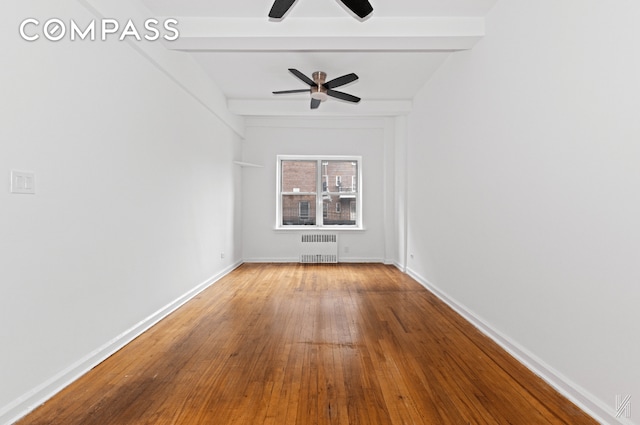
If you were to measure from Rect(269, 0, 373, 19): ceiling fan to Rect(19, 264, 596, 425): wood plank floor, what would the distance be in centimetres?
265

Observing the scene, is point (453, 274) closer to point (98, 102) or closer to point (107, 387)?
point (107, 387)

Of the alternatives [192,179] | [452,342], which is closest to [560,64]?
[452,342]

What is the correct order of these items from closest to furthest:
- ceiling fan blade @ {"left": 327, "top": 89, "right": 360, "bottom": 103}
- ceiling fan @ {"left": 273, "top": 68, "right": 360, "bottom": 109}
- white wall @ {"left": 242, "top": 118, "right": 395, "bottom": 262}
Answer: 1. ceiling fan @ {"left": 273, "top": 68, "right": 360, "bottom": 109}
2. ceiling fan blade @ {"left": 327, "top": 89, "right": 360, "bottom": 103}
3. white wall @ {"left": 242, "top": 118, "right": 395, "bottom": 262}

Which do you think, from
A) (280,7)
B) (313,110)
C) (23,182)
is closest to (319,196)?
(313,110)

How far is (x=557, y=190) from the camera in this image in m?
2.22

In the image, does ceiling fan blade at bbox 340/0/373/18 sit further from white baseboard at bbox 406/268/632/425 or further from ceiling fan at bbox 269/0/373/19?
white baseboard at bbox 406/268/632/425

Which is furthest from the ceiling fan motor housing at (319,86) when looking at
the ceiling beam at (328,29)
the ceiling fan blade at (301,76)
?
the ceiling beam at (328,29)

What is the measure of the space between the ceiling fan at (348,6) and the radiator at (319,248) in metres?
4.84

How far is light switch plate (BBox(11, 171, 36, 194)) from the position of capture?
1.83 m

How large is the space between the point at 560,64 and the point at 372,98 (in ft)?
12.7

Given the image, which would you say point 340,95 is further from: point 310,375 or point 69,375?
point 69,375

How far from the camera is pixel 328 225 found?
7.42 metres


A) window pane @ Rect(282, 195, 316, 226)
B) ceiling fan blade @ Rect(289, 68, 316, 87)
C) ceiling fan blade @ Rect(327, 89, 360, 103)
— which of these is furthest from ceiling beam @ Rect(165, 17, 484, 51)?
window pane @ Rect(282, 195, 316, 226)

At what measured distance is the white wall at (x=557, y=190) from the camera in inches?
69.2
